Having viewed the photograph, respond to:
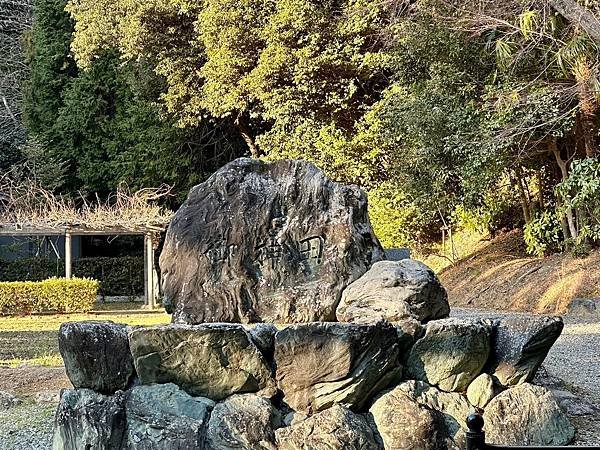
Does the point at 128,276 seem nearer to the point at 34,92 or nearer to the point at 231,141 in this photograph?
the point at 231,141

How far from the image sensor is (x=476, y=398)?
4.21 meters

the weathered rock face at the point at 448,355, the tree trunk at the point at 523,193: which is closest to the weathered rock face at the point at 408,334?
the weathered rock face at the point at 448,355

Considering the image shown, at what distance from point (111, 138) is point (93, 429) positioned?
18708 mm

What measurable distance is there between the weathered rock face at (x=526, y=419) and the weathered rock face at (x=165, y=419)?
60.1 inches

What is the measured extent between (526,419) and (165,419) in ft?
6.32

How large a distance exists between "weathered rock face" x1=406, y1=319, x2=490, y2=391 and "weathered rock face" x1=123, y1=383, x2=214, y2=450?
3.85 ft

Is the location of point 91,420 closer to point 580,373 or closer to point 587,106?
point 580,373

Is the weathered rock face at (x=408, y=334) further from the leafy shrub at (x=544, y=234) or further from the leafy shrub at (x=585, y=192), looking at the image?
the leafy shrub at (x=544, y=234)

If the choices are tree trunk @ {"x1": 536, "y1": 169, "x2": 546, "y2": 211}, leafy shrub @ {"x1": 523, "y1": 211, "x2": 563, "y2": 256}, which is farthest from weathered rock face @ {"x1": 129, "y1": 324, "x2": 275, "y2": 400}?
tree trunk @ {"x1": 536, "y1": 169, "x2": 546, "y2": 211}

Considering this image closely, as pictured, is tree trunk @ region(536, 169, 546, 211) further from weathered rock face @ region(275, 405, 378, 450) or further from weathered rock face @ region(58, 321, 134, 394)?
weathered rock face @ region(58, 321, 134, 394)

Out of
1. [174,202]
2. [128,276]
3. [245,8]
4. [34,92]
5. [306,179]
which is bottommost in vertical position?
[128,276]

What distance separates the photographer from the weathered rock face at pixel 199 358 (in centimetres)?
389

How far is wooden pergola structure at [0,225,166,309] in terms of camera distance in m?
16.4

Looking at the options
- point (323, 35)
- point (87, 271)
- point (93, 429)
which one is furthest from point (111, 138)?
point (93, 429)
